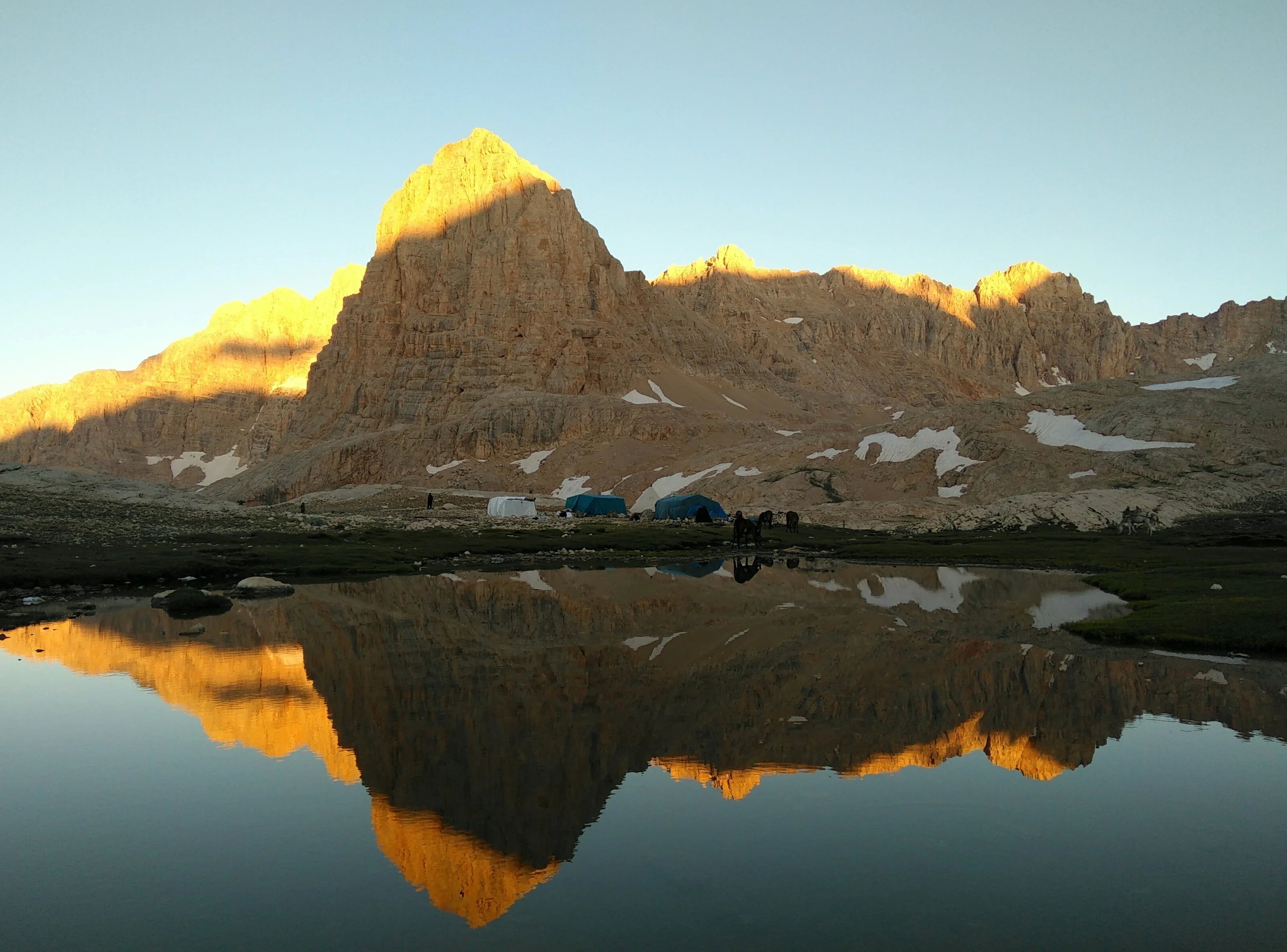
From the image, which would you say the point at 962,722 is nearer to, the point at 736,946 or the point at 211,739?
the point at 736,946

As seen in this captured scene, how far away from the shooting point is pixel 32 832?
9500 mm

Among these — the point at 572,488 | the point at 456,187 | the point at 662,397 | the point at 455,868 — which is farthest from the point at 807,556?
the point at 456,187

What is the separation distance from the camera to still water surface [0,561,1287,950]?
7.59 m

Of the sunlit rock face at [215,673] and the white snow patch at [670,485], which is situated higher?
the white snow patch at [670,485]

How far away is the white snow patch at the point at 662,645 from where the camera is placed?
18.9m

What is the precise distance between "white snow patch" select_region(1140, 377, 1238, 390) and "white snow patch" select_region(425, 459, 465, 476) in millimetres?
95398

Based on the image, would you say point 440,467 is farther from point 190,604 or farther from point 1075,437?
point 190,604

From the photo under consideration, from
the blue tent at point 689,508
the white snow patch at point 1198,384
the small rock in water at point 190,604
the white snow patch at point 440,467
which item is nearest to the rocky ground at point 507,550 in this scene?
the small rock in water at point 190,604

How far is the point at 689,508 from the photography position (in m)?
80.5

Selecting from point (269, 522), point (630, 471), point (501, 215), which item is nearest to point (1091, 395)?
point (630, 471)

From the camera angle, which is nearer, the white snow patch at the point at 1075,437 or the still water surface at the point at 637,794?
the still water surface at the point at 637,794

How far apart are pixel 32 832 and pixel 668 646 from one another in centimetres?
1278

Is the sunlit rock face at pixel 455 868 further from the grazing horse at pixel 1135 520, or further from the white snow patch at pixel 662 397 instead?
the white snow patch at pixel 662 397

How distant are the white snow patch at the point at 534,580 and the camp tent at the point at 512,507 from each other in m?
46.9
